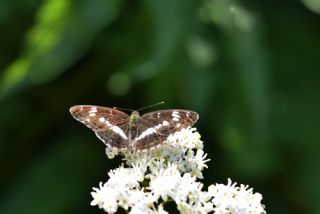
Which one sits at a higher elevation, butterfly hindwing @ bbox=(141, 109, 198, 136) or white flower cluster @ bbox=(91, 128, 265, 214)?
butterfly hindwing @ bbox=(141, 109, 198, 136)

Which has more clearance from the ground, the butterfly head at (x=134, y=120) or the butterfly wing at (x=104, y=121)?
the butterfly head at (x=134, y=120)

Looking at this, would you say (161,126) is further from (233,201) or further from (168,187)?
(233,201)

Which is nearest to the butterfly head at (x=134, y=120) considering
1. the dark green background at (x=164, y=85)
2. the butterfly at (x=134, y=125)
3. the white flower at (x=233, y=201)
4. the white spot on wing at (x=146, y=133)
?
the butterfly at (x=134, y=125)

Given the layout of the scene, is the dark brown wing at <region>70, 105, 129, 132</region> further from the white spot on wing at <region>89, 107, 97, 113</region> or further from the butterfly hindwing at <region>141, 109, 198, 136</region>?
the butterfly hindwing at <region>141, 109, 198, 136</region>

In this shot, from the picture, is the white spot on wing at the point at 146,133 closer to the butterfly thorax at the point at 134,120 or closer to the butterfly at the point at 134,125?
the butterfly at the point at 134,125

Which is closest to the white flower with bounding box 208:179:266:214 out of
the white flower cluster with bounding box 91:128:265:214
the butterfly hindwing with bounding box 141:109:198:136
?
the white flower cluster with bounding box 91:128:265:214

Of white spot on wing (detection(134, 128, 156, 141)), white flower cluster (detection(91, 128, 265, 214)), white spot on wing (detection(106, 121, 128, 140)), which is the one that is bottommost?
white flower cluster (detection(91, 128, 265, 214))
